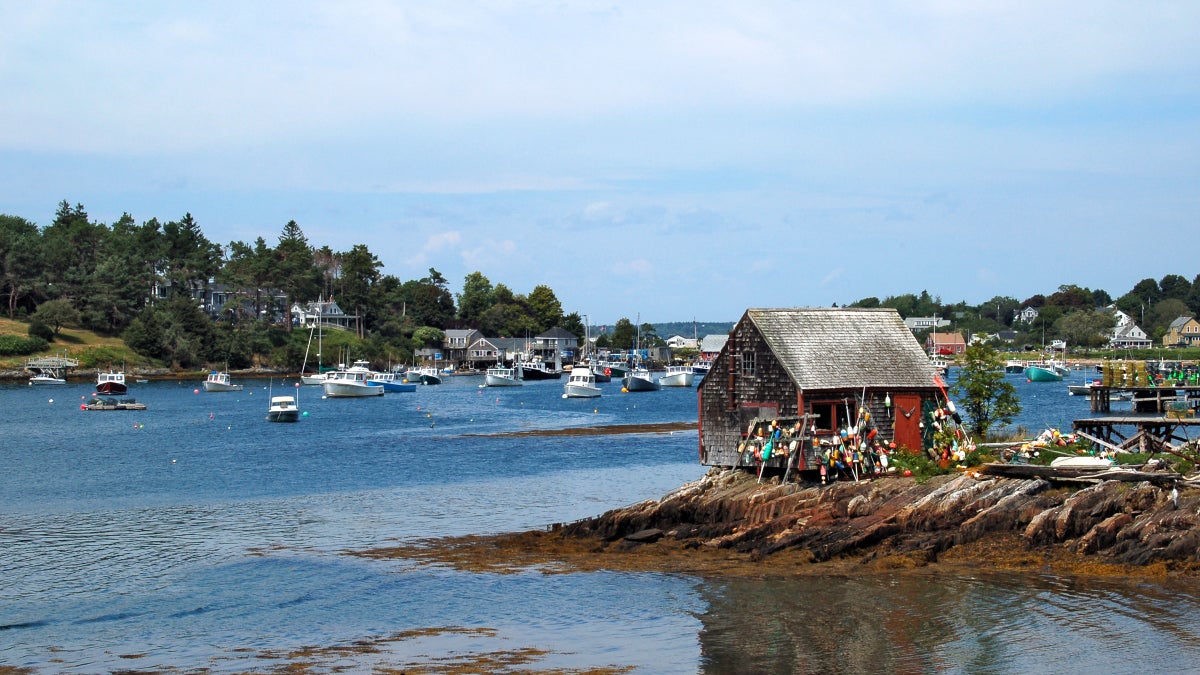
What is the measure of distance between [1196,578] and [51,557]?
31268 mm

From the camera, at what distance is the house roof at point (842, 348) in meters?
37.0

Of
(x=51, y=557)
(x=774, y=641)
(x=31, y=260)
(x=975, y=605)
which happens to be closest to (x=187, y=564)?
(x=51, y=557)

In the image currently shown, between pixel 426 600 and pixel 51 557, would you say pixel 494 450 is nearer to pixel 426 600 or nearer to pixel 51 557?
pixel 51 557

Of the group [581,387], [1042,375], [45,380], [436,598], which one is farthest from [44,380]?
[1042,375]

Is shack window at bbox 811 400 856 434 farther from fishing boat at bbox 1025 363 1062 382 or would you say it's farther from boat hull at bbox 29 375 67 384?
fishing boat at bbox 1025 363 1062 382

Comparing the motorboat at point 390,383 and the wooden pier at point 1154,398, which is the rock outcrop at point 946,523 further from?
the motorboat at point 390,383

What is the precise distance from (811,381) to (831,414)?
4.37ft

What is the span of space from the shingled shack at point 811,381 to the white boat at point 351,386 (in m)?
93.6

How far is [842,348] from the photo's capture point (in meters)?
38.3

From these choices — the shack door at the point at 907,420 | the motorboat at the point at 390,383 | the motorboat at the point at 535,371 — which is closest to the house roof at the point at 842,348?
the shack door at the point at 907,420

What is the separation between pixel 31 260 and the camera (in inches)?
6398

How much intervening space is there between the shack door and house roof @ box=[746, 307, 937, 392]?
455 mm

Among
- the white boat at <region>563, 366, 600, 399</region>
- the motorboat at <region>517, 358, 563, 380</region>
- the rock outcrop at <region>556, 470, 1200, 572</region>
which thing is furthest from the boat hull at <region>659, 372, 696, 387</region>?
the rock outcrop at <region>556, 470, 1200, 572</region>

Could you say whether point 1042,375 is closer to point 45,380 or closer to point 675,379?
point 675,379
